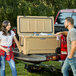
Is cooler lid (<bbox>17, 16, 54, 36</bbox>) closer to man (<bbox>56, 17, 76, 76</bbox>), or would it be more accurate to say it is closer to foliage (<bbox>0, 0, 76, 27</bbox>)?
man (<bbox>56, 17, 76, 76</bbox>)

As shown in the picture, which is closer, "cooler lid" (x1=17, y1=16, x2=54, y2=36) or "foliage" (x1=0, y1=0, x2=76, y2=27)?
"cooler lid" (x1=17, y1=16, x2=54, y2=36)

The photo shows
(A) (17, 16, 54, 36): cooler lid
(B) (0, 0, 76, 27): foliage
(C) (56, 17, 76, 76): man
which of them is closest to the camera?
(C) (56, 17, 76, 76): man

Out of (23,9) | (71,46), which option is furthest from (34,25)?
(23,9)

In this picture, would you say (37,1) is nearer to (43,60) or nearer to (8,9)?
(8,9)

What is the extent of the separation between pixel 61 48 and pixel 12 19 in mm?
11918

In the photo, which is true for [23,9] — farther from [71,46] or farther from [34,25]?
[71,46]

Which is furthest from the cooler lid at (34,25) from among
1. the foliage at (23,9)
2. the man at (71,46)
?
the foliage at (23,9)

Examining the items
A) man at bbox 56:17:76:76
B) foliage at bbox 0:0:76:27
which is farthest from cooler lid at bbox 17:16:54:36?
foliage at bbox 0:0:76:27

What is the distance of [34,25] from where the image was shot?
344 inches

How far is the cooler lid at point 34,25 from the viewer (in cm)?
866

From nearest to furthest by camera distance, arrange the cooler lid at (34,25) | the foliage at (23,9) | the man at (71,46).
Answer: the man at (71,46) < the cooler lid at (34,25) < the foliage at (23,9)

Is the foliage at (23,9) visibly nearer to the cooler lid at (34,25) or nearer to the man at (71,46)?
the cooler lid at (34,25)

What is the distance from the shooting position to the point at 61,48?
7.52 meters

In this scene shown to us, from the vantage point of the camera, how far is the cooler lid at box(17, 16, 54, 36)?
866 centimetres
